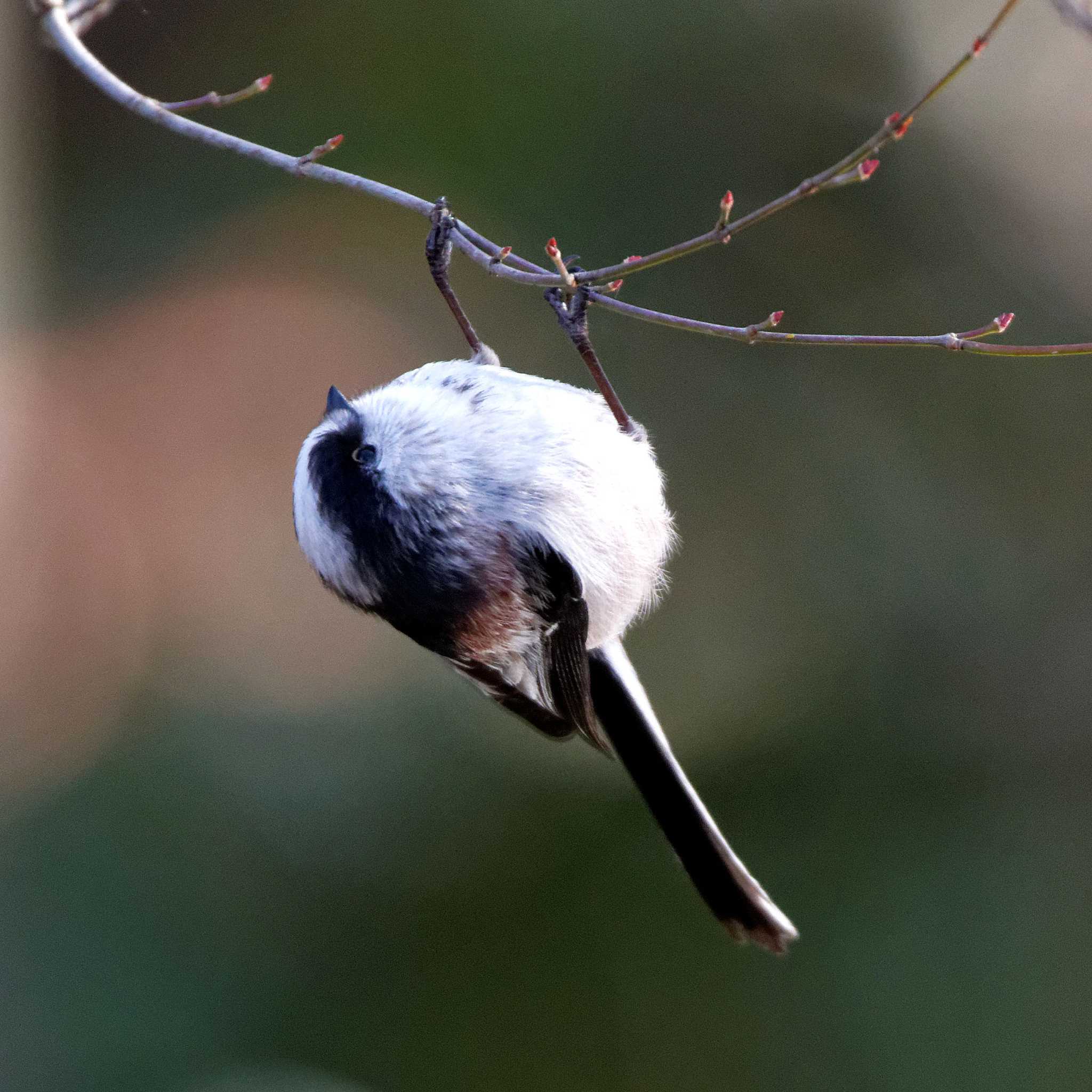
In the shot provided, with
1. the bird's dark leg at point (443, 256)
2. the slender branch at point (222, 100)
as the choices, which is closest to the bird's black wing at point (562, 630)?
the bird's dark leg at point (443, 256)

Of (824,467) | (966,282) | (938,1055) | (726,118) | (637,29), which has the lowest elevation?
(938,1055)

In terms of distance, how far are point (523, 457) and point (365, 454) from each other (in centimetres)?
20

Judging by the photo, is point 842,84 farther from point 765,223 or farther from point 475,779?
point 475,779

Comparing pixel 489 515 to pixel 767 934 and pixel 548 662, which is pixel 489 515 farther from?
pixel 767 934

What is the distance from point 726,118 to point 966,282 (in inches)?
31.3

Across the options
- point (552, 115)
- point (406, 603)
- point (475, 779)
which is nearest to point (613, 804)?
point (475, 779)

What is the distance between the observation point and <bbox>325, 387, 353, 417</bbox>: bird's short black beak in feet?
4.80

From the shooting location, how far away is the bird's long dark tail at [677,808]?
5.81 ft

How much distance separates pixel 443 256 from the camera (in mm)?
1475

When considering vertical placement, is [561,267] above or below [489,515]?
above

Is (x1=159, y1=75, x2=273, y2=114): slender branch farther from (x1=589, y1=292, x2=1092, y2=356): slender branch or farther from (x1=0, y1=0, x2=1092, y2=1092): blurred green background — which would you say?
(x1=0, y1=0, x2=1092, y2=1092): blurred green background

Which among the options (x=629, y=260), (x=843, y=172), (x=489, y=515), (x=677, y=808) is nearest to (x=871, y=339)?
(x=843, y=172)

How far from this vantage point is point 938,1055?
2791 mm

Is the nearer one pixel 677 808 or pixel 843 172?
pixel 843 172
